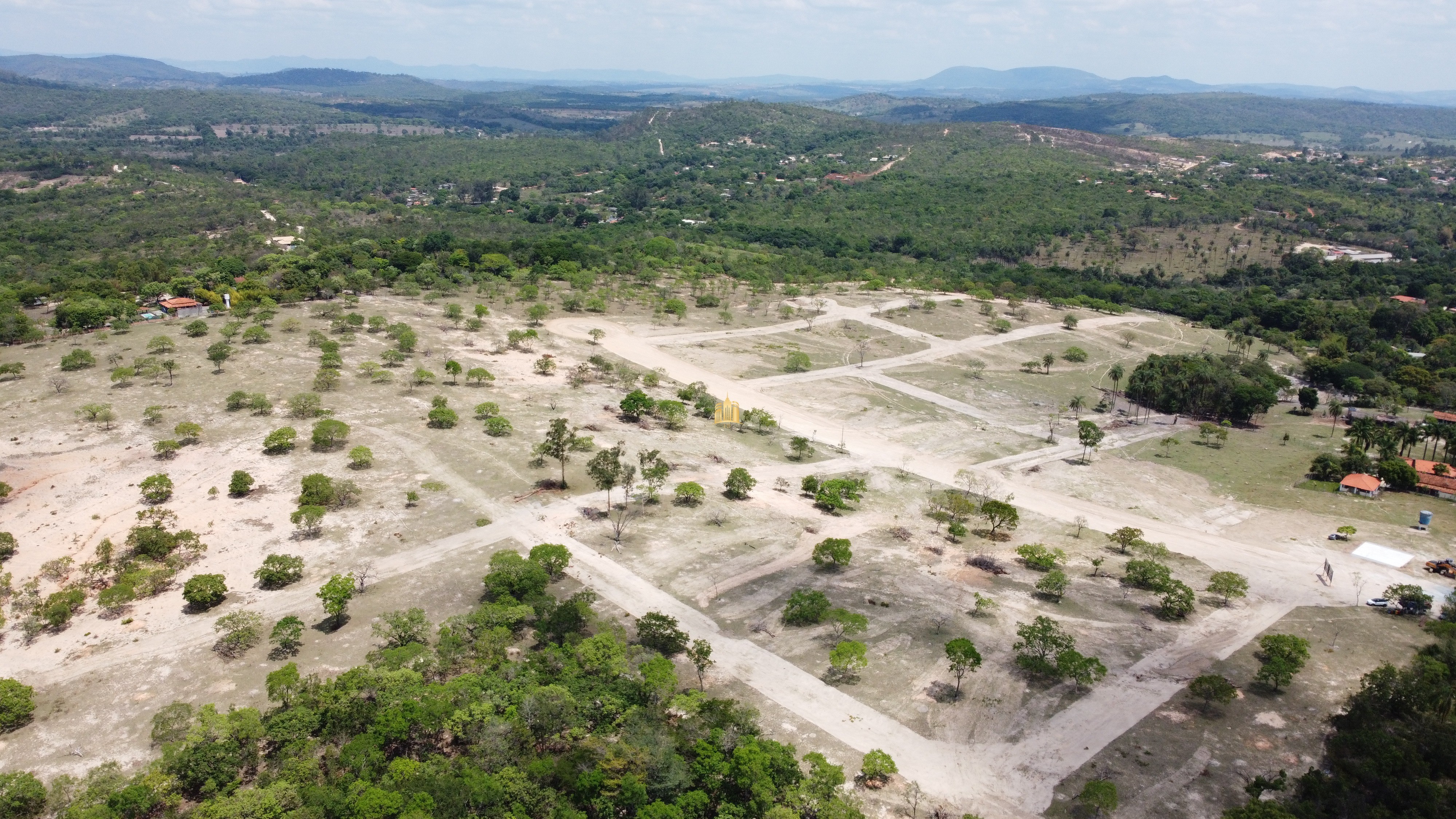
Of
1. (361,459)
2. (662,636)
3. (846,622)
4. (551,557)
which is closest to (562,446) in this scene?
(551,557)

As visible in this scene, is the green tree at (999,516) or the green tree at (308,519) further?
the green tree at (999,516)

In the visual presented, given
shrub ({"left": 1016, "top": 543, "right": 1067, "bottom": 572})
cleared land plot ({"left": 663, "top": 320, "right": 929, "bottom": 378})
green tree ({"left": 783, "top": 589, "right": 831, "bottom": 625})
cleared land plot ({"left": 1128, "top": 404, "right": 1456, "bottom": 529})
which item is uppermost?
green tree ({"left": 783, "top": 589, "right": 831, "bottom": 625})

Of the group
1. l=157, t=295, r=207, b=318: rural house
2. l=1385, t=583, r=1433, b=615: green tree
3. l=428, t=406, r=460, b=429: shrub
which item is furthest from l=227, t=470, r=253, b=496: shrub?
l=1385, t=583, r=1433, b=615: green tree

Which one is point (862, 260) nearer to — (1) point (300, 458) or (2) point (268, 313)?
(2) point (268, 313)

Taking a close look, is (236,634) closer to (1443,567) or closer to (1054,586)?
(1054,586)

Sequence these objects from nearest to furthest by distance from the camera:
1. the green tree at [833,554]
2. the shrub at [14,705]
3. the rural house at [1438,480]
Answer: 1. the shrub at [14,705]
2. the green tree at [833,554]
3. the rural house at [1438,480]

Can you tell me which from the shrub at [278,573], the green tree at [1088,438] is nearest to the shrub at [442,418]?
the shrub at [278,573]

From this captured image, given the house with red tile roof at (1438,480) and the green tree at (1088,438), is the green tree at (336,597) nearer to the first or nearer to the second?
the green tree at (1088,438)

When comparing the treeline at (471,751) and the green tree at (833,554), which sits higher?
the treeline at (471,751)

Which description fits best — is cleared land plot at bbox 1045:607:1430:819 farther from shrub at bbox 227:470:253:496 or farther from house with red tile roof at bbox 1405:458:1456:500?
shrub at bbox 227:470:253:496
